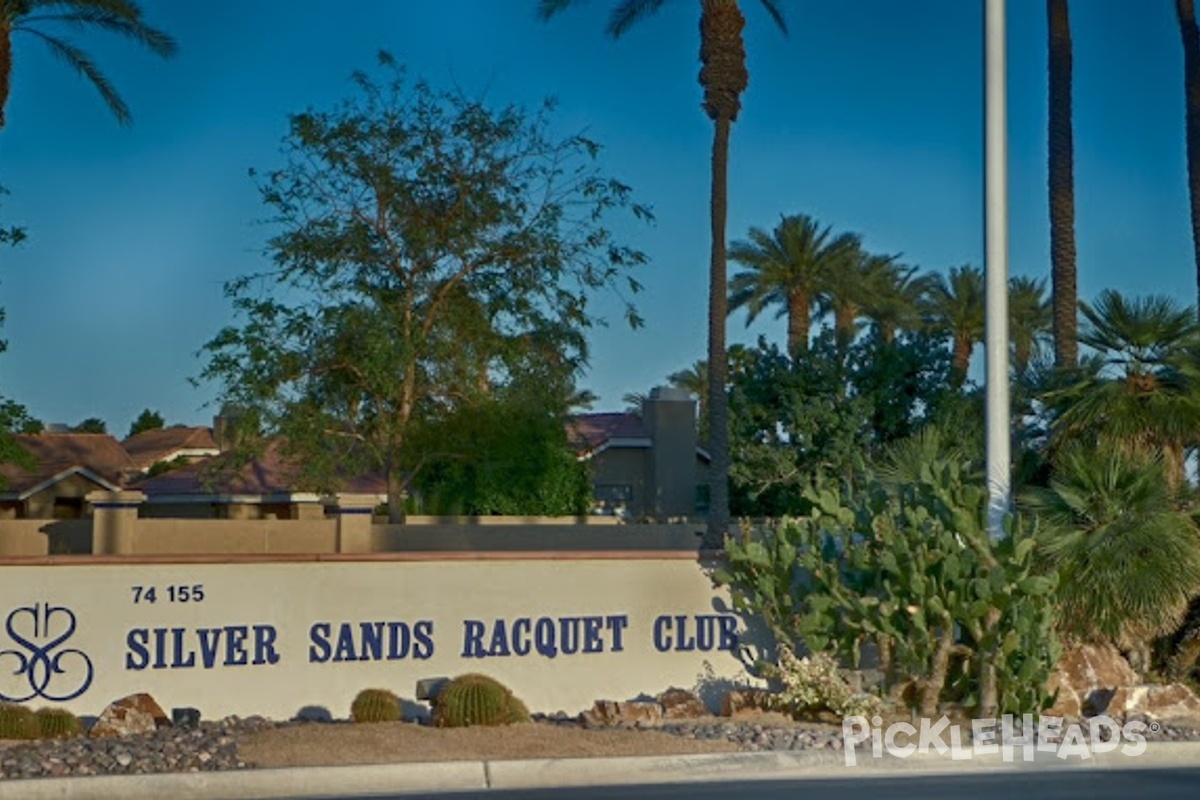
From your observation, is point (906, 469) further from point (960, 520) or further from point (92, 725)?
point (92, 725)

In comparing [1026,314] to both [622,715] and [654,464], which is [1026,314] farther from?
[622,715]

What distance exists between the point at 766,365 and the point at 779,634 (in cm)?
3340

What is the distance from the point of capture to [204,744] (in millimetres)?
15000

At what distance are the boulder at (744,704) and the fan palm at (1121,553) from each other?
10.5ft

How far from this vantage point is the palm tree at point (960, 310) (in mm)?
58562

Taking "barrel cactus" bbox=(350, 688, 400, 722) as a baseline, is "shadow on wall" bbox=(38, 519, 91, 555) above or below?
above

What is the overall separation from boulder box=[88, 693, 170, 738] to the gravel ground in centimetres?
39

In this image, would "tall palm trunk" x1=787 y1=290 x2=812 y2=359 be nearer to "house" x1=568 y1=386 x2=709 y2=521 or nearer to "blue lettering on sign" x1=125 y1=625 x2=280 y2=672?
"house" x1=568 y1=386 x2=709 y2=521

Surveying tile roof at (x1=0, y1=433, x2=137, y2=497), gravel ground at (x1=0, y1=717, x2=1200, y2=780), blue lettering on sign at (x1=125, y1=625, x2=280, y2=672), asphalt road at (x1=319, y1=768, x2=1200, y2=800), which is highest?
tile roof at (x1=0, y1=433, x2=137, y2=497)

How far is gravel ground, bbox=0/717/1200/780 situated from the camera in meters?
14.3

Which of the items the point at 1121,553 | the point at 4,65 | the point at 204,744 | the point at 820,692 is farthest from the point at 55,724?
the point at 4,65

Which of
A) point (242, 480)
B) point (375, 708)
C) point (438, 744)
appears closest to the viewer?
point (438, 744)

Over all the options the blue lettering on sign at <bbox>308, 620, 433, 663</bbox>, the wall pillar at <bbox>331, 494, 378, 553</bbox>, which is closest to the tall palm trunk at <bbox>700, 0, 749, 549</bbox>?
the wall pillar at <bbox>331, 494, 378, 553</bbox>

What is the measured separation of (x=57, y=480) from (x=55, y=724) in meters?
39.9
